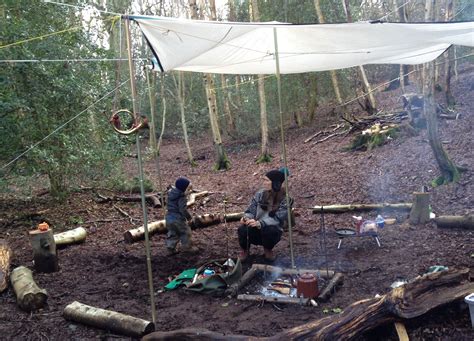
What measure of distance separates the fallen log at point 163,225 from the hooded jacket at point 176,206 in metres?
0.87

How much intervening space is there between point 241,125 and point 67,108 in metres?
13.8

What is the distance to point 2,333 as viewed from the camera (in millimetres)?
3768

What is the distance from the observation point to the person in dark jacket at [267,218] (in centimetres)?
518

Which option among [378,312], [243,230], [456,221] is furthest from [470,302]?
[456,221]

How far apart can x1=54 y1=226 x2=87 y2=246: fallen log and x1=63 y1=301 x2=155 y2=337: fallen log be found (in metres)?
2.43

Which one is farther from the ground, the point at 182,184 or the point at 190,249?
the point at 182,184

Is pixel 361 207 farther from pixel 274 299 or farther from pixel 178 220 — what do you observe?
pixel 274 299

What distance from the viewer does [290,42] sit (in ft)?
17.8

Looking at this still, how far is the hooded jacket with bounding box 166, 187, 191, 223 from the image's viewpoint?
19.6 feet

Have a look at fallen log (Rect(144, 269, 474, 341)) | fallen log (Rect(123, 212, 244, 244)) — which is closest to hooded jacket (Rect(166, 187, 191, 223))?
fallen log (Rect(123, 212, 244, 244))

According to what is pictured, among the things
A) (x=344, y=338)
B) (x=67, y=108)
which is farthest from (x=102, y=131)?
(x=344, y=338)

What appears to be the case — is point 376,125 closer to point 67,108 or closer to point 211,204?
point 211,204

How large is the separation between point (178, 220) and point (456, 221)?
399 centimetres

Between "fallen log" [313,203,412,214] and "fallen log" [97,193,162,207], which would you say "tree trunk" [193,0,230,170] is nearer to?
"fallen log" [97,193,162,207]
